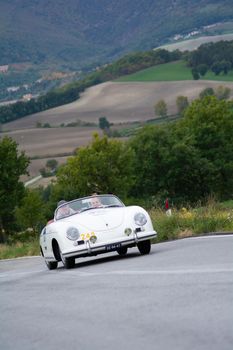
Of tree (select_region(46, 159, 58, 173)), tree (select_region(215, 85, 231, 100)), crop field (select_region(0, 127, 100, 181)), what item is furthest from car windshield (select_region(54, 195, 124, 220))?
tree (select_region(215, 85, 231, 100))

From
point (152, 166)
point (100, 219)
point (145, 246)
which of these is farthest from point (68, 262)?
point (152, 166)

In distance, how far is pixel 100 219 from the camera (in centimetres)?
1513

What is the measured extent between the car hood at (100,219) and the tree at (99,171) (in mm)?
59921

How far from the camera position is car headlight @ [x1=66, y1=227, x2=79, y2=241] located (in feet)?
49.6

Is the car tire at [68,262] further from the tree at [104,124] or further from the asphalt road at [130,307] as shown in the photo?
the tree at [104,124]

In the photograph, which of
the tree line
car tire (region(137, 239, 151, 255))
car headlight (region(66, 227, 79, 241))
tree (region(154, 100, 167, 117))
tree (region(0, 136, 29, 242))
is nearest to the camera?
car headlight (region(66, 227, 79, 241))

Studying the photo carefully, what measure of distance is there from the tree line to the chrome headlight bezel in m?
53.1

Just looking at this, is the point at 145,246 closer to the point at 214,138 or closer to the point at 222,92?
the point at 214,138

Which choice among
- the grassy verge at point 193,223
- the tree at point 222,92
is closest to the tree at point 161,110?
the tree at point 222,92

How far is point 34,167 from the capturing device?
140 m

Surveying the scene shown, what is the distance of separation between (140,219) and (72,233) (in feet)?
3.82

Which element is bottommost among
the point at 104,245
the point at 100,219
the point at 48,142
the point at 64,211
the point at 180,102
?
the point at 48,142

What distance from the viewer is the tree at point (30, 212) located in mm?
71306

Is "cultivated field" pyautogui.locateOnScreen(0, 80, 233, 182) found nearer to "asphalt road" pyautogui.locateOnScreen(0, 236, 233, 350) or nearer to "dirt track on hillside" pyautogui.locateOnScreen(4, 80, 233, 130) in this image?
"dirt track on hillside" pyautogui.locateOnScreen(4, 80, 233, 130)
